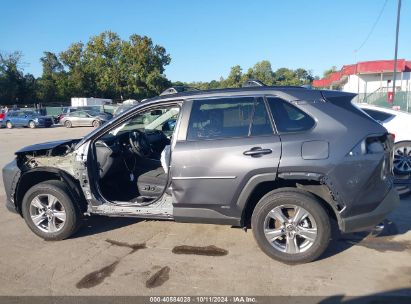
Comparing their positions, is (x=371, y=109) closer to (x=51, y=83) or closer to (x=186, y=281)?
(x=186, y=281)

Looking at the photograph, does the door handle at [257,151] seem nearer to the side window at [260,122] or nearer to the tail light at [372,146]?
the side window at [260,122]

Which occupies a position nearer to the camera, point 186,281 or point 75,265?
point 186,281

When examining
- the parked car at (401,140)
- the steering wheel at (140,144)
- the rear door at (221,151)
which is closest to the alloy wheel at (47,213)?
the steering wheel at (140,144)

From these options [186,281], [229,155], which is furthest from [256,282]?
[229,155]

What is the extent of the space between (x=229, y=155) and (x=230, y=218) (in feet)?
2.28

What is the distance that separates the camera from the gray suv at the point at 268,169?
3.53 m

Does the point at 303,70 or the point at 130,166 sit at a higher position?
the point at 303,70

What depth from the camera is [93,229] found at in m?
4.92

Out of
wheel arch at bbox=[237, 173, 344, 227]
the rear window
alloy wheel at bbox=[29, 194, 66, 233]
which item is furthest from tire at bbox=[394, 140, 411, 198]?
alloy wheel at bbox=[29, 194, 66, 233]

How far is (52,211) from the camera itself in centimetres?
452

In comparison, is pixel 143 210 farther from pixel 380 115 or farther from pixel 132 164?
pixel 380 115

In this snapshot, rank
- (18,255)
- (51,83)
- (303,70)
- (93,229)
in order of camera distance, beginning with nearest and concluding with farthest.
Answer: (18,255) < (93,229) < (51,83) < (303,70)

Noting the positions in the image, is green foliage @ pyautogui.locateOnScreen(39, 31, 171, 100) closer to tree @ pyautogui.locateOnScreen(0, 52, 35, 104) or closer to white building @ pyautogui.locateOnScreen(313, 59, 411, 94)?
tree @ pyautogui.locateOnScreen(0, 52, 35, 104)

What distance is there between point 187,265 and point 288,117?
6.24 ft
